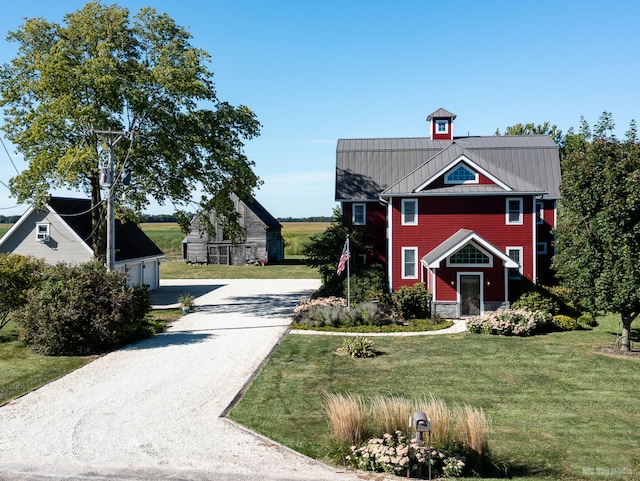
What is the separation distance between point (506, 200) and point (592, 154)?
349 inches

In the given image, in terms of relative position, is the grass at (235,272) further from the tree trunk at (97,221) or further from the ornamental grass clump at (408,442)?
the ornamental grass clump at (408,442)

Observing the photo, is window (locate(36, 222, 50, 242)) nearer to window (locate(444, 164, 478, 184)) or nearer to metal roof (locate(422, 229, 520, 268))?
metal roof (locate(422, 229, 520, 268))

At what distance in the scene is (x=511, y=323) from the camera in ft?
78.2

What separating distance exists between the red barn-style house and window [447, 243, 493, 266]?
5 cm

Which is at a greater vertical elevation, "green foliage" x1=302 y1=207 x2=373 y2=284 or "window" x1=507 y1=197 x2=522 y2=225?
"window" x1=507 y1=197 x2=522 y2=225

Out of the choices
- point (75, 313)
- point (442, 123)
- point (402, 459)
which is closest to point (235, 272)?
point (442, 123)

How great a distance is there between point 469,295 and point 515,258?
3551 mm

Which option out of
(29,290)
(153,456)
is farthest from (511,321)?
(29,290)

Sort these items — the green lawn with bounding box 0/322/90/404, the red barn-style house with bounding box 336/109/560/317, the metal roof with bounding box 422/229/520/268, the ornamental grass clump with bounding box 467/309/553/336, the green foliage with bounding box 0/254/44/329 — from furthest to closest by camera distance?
the red barn-style house with bounding box 336/109/560/317 < the metal roof with bounding box 422/229/520/268 < the ornamental grass clump with bounding box 467/309/553/336 < the green foliage with bounding box 0/254/44/329 < the green lawn with bounding box 0/322/90/404

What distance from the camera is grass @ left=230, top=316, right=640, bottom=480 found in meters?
11.2

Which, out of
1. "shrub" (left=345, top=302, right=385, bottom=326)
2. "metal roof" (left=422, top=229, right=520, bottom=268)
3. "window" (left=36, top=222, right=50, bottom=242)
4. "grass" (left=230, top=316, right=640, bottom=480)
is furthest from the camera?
"window" (left=36, top=222, right=50, bottom=242)

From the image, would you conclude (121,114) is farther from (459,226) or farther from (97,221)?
(459,226)

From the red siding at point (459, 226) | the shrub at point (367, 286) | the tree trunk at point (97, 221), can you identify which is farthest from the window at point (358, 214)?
the tree trunk at point (97, 221)


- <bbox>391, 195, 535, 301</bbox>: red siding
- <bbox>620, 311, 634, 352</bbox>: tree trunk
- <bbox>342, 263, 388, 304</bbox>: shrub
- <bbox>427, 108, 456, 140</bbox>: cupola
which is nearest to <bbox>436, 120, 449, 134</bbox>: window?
<bbox>427, 108, 456, 140</bbox>: cupola
